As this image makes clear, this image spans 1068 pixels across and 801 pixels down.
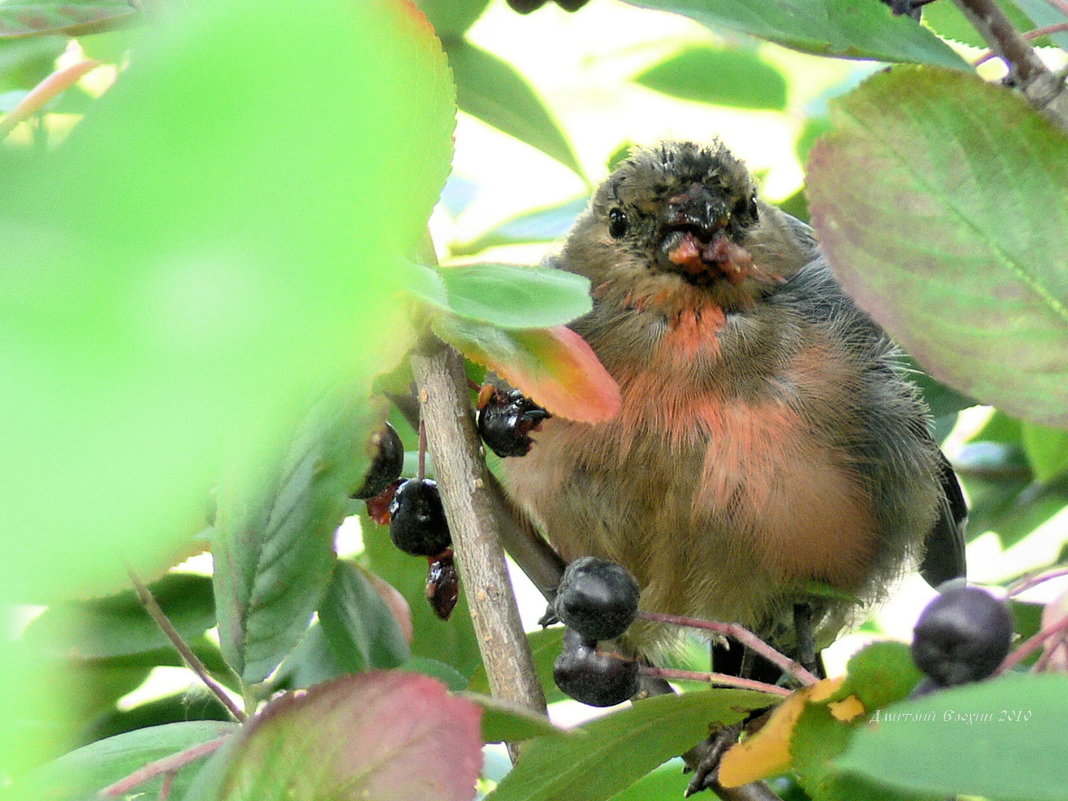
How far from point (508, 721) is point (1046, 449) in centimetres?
159

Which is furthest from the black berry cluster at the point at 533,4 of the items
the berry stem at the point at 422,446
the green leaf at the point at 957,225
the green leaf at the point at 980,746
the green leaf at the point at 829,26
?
the green leaf at the point at 980,746

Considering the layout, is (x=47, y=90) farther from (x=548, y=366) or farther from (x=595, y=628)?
(x=595, y=628)

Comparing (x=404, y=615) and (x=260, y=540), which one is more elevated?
(x=260, y=540)

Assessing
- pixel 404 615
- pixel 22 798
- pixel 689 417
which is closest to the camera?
pixel 22 798

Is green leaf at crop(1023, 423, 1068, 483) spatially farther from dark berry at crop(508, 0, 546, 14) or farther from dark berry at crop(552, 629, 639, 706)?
dark berry at crop(508, 0, 546, 14)

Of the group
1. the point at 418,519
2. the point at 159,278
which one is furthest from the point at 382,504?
the point at 159,278

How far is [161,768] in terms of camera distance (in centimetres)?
112

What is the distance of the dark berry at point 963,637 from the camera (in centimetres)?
105

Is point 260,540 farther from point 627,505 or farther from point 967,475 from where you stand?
point 967,475

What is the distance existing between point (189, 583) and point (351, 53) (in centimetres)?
163

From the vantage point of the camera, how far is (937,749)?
61 centimetres

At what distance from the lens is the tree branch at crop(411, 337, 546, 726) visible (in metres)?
1.48

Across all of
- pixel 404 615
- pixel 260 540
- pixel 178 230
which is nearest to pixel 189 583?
pixel 404 615

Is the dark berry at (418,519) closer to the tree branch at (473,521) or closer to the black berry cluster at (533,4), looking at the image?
the tree branch at (473,521)
